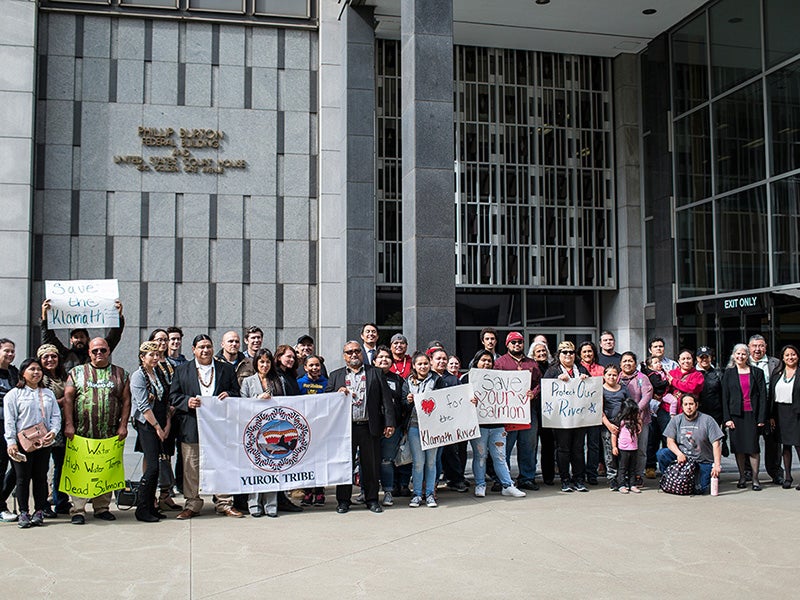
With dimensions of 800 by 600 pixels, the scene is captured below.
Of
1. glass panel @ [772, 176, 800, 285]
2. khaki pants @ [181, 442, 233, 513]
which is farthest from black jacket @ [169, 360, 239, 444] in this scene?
glass panel @ [772, 176, 800, 285]

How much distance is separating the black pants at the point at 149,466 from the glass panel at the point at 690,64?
16842 mm

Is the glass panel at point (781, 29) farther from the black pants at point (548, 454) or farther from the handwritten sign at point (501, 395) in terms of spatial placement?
the handwritten sign at point (501, 395)

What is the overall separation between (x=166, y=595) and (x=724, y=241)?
17280 mm

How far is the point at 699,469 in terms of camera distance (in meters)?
11.1

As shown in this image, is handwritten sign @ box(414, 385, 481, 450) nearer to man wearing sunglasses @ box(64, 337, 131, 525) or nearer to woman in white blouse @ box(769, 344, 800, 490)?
man wearing sunglasses @ box(64, 337, 131, 525)

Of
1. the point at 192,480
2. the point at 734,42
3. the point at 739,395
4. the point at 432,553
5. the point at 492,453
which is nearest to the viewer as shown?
the point at 432,553

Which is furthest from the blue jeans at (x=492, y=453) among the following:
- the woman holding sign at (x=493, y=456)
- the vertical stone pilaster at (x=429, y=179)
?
the vertical stone pilaster at (x=429, y=179)

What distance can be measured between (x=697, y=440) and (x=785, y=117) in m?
9.99

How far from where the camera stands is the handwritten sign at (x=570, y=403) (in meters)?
11.2

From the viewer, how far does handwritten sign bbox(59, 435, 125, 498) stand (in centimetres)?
906

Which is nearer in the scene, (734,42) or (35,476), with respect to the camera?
(35,476)

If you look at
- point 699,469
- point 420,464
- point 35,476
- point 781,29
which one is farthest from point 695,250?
point 35,476

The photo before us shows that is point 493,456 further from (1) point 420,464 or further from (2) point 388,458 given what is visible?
(2) point 388,458

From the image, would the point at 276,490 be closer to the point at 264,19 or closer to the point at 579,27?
the point at 264,19
